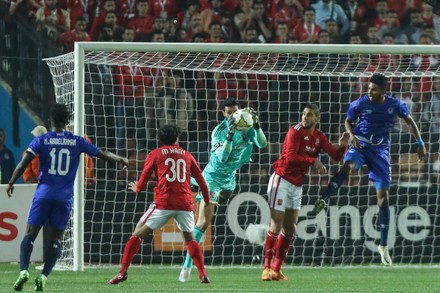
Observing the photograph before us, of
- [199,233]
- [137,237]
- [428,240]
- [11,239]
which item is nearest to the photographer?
[137,237]

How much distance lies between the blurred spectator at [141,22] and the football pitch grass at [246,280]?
14.9 ft

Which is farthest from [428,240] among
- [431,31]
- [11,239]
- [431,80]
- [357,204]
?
[11,239]

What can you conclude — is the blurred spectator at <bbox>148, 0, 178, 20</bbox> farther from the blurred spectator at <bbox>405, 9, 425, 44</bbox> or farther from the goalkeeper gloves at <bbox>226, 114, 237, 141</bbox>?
the goalkeeper gloves at <bbox>226, 114, 237, 141</bbox>

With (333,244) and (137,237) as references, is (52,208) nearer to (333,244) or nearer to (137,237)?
(137,237)

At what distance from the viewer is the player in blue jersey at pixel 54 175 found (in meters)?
10.9

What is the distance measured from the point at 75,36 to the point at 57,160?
7497 millimetres

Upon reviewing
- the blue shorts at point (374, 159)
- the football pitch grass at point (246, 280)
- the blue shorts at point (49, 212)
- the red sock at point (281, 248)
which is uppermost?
the blue shorts at point (374, 159)

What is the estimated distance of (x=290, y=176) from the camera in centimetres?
1268

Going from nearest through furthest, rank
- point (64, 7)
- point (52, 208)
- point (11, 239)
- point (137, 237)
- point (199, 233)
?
point (52, 208)
point (137, 237)
point (199, 233)
point (11, 239)
point (64, 7)

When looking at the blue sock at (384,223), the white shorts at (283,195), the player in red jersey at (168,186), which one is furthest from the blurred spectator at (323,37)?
the player in red jersey at (168,186)

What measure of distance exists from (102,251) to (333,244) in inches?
123

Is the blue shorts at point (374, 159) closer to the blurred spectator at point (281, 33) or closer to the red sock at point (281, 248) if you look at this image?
the red sock at point (281, 248)

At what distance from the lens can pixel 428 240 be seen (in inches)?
649

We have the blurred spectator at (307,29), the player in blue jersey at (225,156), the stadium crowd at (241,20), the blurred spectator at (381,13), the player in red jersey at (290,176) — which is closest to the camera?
the player in red jersey at (290,176)
